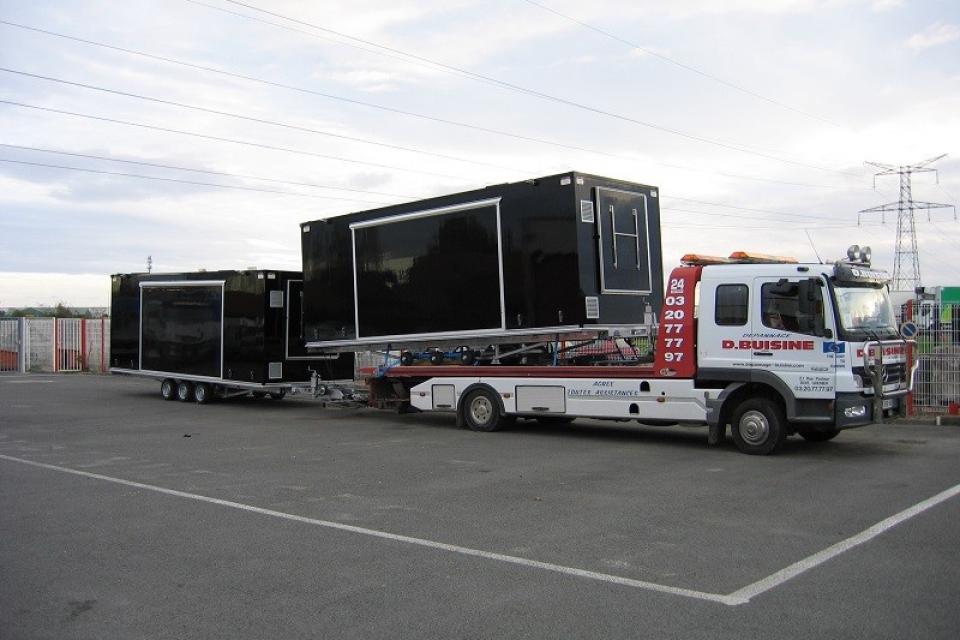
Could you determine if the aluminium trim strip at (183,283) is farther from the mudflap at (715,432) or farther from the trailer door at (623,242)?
the mudflap at (715,432)

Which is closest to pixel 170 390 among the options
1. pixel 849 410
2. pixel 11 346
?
pixel 849 410

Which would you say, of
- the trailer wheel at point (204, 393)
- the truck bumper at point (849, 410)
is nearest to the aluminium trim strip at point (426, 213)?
the truck bumper at point (849, 410)

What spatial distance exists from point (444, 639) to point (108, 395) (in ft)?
71.2

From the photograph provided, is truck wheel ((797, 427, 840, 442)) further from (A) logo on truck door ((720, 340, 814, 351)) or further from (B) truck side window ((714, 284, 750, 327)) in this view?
(B) truck side window ((714, 284, 750, 327))

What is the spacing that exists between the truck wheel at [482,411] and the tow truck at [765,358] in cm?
161

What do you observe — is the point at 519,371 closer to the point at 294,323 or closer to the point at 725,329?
the point at 725,329

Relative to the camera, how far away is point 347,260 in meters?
17.0

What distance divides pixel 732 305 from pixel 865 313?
5.83ft

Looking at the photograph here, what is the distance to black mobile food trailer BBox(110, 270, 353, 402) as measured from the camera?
65.6 ft

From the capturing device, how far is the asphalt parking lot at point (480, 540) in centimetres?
512

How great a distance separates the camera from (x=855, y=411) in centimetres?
1103

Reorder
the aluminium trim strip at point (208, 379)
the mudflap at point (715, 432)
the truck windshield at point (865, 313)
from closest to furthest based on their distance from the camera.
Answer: the truck windshield at point (865, 313) < the mudflap at point (715, 432) < the aluminium trim strip at point (208, 379)

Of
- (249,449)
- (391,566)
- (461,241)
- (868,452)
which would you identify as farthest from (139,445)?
(868,452)

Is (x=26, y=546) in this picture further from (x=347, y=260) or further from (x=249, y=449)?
(x=347, y=260)
